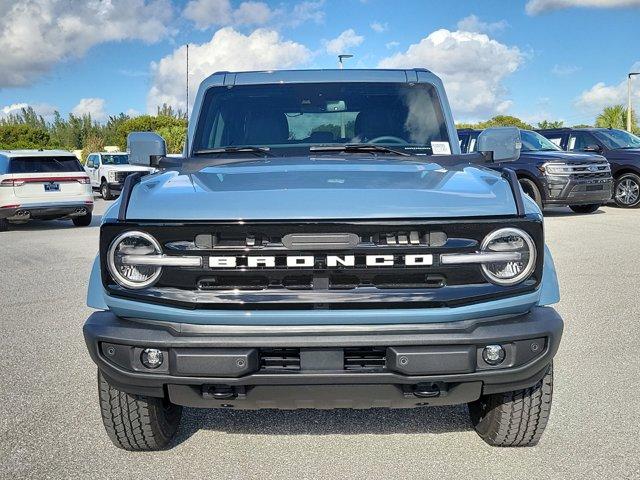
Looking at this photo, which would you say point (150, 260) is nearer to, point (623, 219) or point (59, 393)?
point (59, 393)

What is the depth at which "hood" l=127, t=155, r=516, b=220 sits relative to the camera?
295 cm

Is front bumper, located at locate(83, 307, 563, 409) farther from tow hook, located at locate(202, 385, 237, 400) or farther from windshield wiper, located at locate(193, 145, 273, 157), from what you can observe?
windshield wiper, located at locate(193, 145, 273, 157)

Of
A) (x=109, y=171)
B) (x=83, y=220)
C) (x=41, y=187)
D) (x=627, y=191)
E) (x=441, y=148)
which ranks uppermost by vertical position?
(x=441, y=148)

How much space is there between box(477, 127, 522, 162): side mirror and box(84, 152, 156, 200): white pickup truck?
21047mm

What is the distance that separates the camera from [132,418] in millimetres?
3432

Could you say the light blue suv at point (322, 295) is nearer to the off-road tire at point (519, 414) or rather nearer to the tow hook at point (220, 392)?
the tow hook at point (220, 392)

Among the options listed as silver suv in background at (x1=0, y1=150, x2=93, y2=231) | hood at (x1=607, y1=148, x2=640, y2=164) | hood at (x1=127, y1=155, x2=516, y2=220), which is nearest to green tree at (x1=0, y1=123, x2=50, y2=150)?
silver suv in background at (x1=0, y1=150, x2=93, y2=231)

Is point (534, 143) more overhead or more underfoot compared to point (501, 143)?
more underfoot

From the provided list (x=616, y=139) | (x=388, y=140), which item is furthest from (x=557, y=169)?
(x=388, y=140)

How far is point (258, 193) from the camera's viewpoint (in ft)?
10.1

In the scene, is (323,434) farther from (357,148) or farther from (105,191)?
(105,191)

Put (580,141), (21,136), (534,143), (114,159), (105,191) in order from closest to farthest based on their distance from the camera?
(534,143)
(580,141)
(105,191)
(114,159)
(21,136)

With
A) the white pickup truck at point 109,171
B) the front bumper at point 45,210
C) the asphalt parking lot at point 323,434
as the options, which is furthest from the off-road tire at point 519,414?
the white pickup truck at point 109,171

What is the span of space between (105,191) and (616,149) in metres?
17.0
